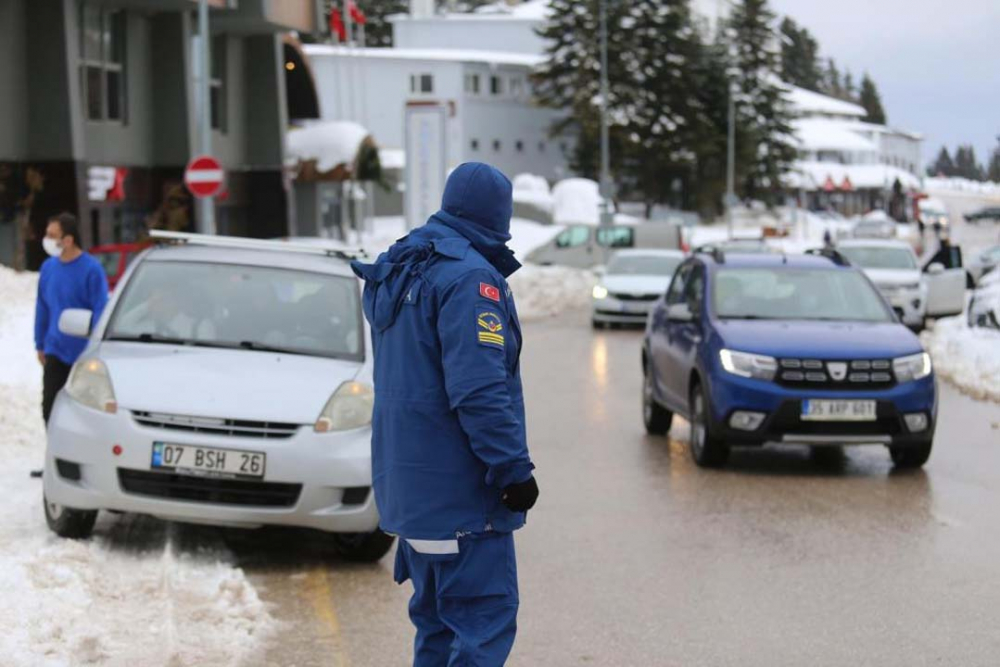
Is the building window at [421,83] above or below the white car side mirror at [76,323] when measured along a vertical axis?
above

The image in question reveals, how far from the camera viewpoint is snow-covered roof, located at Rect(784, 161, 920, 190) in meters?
122

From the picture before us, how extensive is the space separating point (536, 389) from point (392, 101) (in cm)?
7132

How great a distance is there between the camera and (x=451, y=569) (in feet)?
15.4

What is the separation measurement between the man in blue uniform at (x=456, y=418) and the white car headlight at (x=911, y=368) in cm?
793

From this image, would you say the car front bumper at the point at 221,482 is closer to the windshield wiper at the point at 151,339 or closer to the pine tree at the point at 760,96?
the windshield wiper at the point at 151,339

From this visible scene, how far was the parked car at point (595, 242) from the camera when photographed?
41344 millimetres

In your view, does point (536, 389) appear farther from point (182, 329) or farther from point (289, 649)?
point (289, 649)

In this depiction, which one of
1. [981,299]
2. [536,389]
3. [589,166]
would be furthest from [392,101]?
[536,389]

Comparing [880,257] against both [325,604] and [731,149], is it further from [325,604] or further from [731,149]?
[731,149]

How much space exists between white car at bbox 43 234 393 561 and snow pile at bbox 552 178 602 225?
66588 millimetres

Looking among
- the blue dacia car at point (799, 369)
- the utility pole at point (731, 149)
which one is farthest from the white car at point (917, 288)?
the utility pole at point (731, 149)

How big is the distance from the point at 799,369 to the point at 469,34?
95358 mm

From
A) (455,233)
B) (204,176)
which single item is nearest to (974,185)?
(204,176)

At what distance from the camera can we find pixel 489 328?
179 inches
